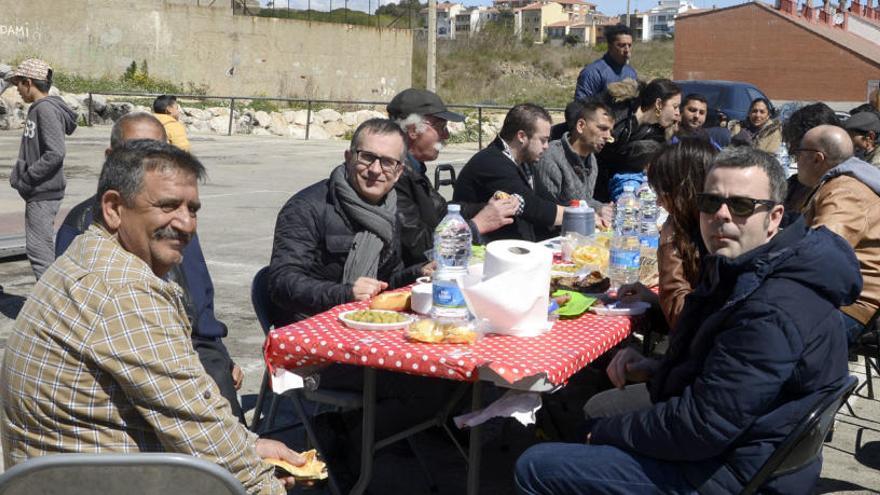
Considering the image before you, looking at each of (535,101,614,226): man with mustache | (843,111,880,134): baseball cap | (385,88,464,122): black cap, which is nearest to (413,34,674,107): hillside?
(843,111,880,134): baseball cap

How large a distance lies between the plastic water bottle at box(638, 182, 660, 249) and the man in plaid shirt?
311 cm

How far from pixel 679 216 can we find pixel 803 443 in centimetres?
135

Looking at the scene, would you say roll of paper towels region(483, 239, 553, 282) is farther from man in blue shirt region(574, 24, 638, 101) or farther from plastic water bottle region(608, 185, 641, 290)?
man in blue shirt region(574, 24, 638, 101)

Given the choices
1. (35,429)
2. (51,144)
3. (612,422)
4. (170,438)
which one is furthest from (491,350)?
(51,144)

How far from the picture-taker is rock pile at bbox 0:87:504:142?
82.5 ft

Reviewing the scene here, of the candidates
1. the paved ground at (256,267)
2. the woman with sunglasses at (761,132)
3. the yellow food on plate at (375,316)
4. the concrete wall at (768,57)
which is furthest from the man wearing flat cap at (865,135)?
the concrete wall at (768,57)

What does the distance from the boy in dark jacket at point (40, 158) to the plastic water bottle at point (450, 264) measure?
376 cm

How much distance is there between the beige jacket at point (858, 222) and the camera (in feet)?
16.1

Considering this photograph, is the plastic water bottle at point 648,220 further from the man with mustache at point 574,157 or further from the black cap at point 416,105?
the black cap at point 416,105

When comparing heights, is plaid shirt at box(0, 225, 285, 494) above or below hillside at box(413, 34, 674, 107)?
below

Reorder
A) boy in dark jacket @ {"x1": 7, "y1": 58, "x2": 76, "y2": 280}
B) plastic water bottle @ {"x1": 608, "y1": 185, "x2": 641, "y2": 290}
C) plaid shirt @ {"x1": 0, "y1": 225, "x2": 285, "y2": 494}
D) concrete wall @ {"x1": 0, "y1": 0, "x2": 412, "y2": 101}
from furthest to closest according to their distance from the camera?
concrete wall @ {"x1": 0, "y1": 0, "x2": 412, "y2": 101} < boy in dark jacket @ {"x1": 7, "y1": 58, "x2": 76, "y2": 280} < plastic water bottle @ {"x1": 608, "y1": 185, "x2": 641, "y2": 290} < plaid shirt @ {"x1": 0, "y1": 225, "x2": 285, "y2": 494}

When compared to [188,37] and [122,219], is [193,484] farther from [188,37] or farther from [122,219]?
[188,37]

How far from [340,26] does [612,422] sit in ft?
132

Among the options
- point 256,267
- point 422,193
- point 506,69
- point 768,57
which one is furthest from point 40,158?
point 506,69
